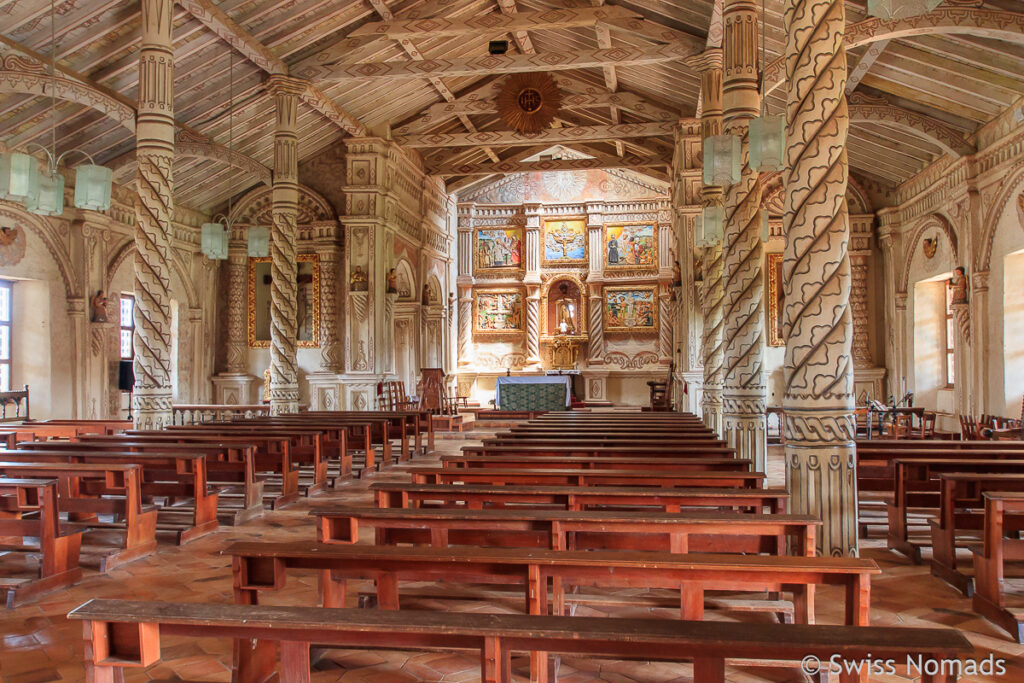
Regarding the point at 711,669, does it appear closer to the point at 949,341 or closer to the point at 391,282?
the point at 949,341

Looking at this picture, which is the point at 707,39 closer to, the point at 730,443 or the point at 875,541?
the point at 730,443

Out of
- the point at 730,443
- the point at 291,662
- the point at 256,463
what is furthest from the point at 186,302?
the point at 291,662

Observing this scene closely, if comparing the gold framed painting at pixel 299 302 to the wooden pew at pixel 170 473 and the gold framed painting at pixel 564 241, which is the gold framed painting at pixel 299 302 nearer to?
the gold framed painting at pixel 564 241

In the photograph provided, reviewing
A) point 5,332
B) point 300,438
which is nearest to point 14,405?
point 5,332

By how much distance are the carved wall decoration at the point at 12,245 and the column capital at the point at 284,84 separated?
472 cm

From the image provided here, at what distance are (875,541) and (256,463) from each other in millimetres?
5771

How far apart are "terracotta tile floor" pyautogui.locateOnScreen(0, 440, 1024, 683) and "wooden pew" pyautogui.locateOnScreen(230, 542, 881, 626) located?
0.49 metres

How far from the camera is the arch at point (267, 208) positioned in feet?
57.9

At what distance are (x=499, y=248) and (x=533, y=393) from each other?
662cm

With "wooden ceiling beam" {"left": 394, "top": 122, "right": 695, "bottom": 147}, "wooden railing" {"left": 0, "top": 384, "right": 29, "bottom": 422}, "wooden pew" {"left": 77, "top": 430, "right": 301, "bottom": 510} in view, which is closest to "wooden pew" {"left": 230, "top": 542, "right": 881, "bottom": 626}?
"wooden pew" {"left": 77, "top": 430, "right": 301, "bottom": 510}

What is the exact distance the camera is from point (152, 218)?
898 centimetres

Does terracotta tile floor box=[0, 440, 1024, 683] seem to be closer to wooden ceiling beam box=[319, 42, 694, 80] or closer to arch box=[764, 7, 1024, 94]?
arch box=[764, 7, 1024, 94]

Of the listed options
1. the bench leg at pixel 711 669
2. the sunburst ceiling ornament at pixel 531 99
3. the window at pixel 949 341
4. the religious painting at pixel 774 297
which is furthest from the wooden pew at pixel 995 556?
the religious painting at pixel 774 297

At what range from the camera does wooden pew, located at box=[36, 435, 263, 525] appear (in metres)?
6.77
